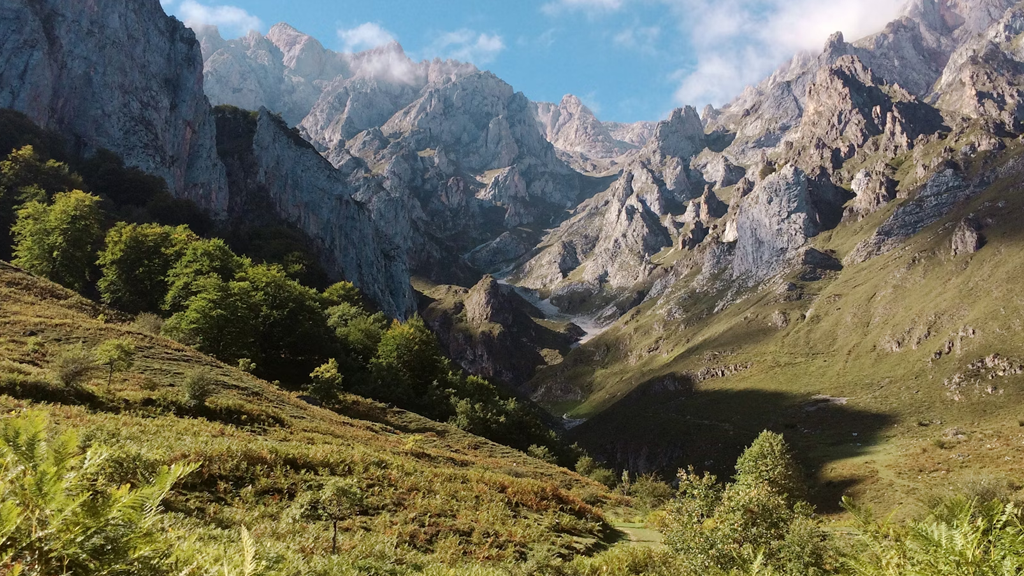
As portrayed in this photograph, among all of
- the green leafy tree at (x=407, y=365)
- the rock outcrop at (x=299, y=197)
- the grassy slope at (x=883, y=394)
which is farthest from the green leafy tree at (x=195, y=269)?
the grassy slope at (x=883, y=394)

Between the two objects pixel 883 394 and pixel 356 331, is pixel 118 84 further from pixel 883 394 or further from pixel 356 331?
pixel 883 394

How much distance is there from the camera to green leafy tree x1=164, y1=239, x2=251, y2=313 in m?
50.6

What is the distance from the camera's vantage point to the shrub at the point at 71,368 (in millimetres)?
20173

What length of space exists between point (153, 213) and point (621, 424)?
142270mm

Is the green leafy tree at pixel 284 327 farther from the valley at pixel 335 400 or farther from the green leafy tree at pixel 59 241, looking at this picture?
the green leafy tree at pixel 59 241

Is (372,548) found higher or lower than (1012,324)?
lower

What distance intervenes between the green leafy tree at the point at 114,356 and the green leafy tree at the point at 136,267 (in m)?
31.1

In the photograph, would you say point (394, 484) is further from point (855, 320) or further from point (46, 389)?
point (855, 320)

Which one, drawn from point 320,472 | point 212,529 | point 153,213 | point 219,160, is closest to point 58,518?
point 212,529

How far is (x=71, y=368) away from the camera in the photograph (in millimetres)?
20469

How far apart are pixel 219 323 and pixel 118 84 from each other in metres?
110

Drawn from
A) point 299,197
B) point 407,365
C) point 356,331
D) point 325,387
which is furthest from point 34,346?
point 299,197

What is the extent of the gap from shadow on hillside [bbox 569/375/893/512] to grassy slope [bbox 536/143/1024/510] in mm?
457

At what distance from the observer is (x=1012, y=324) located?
139 m
